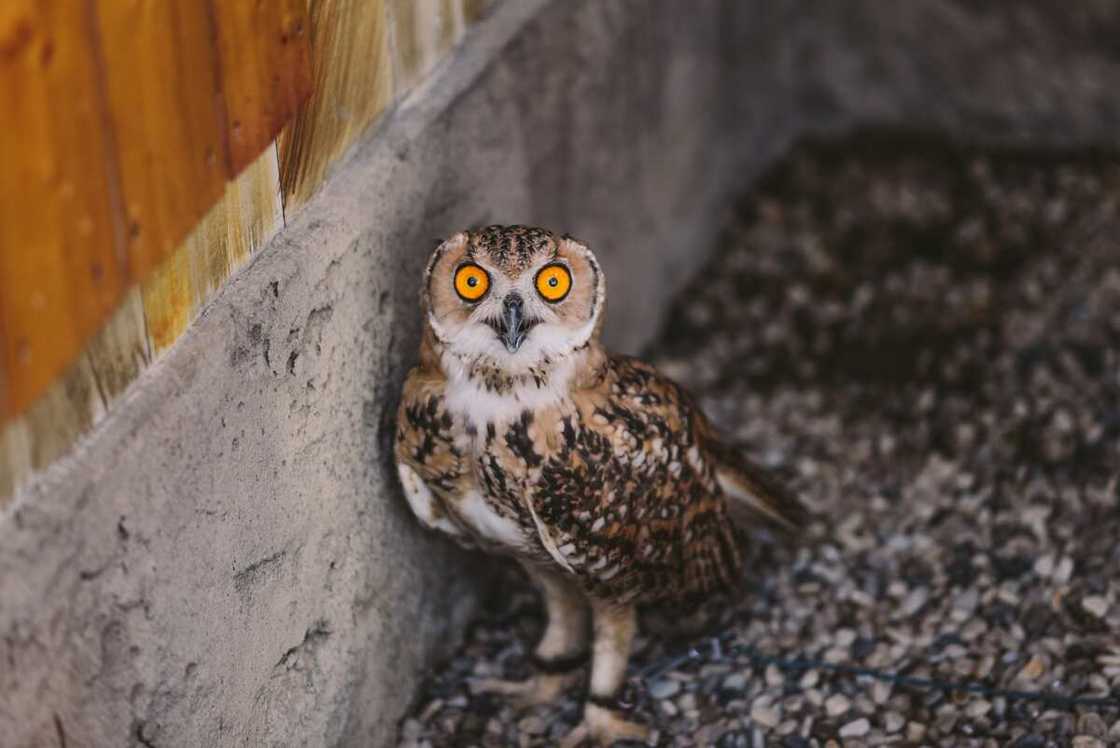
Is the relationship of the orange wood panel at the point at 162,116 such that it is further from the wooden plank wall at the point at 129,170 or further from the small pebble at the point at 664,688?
the small pebble at the point at 664,688

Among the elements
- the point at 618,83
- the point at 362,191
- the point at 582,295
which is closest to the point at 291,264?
the point at 362,191

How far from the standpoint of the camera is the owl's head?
103 inches

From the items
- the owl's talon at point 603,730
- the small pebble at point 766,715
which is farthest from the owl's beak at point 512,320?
the small pebble at point 766,715

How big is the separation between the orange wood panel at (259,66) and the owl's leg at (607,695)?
133cm

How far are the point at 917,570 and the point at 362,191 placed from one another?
1.81m

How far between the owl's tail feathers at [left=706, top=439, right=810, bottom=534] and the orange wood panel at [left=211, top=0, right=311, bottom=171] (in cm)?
123

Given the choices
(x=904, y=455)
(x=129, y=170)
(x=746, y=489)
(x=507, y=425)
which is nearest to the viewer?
(x=129, y=170)

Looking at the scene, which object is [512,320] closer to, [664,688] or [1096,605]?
[664,688]

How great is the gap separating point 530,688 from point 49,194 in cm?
188

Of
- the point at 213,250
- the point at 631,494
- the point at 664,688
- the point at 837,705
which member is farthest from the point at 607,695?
the point at 213,250

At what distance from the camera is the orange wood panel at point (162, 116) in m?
2.11

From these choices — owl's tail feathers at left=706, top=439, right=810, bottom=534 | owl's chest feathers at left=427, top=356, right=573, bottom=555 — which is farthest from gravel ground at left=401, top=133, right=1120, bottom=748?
owl's chest feathers at left=427, top=356, right=573, bottom=555

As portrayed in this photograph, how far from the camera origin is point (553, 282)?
2658 millimetres

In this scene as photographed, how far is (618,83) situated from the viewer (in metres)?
4.29
